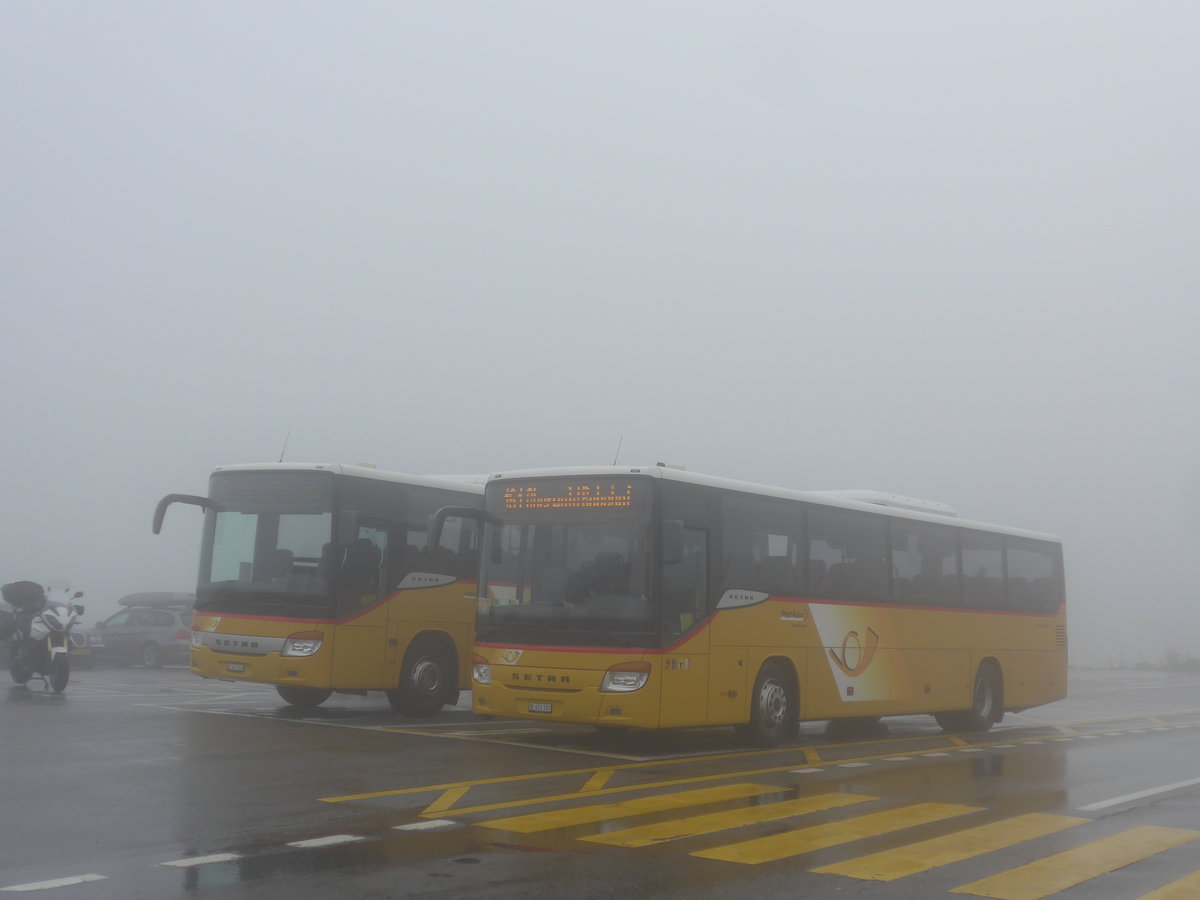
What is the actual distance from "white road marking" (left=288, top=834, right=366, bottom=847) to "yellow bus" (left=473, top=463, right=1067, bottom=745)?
17.5 ft

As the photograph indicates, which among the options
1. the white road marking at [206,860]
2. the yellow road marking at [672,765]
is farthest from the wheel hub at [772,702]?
the white road marking at [206,860]

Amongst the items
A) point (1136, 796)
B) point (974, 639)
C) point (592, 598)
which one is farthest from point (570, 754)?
point (974, 639)

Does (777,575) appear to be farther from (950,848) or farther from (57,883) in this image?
(57,883)

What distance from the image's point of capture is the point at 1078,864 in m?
7.84

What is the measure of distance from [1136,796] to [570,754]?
553cm

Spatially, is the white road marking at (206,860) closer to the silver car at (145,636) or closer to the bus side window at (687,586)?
the bus side window at (687,586)

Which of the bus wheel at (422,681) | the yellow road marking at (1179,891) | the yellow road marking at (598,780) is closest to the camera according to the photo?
the yellow road marking at (1179,891)

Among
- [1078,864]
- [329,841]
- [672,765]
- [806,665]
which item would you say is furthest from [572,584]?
[1078,864]

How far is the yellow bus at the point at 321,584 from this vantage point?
1591 centimetres

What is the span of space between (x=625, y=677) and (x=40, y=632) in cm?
1049

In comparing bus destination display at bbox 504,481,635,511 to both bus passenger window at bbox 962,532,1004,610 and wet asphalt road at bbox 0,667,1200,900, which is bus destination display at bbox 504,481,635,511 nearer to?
A: wet asphalt road at bbox 0,667,1200,900

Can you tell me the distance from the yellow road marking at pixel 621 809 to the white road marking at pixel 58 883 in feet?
8.88

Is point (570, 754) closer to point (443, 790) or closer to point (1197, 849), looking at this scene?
point (443, 790)

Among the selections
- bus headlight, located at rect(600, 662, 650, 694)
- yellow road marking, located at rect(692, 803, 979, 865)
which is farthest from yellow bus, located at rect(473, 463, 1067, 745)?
yellow road marking, located at rect(692, 803, 979, 865)
